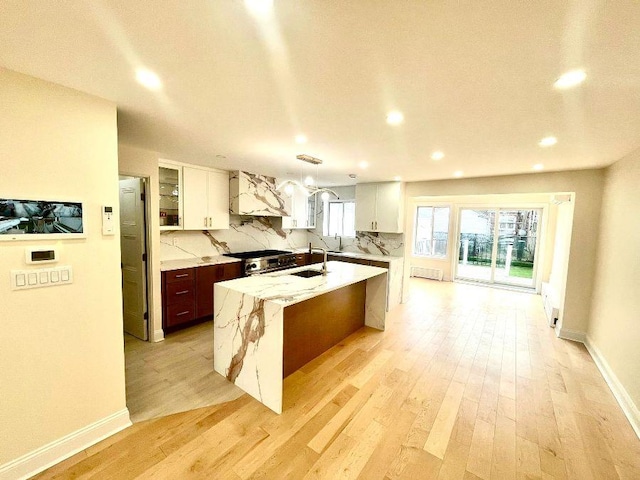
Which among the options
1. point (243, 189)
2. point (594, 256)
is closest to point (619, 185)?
point (594, 256)

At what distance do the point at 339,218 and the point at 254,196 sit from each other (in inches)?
99.8

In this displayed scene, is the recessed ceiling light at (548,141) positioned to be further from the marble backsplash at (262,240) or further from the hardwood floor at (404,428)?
the marble backsplash at (262,240)

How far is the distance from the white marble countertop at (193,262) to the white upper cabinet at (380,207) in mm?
2702

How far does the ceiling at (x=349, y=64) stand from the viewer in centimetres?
105

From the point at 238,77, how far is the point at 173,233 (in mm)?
3211

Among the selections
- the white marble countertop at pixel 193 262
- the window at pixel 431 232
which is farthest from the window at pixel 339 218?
the white marble countertop at pixel 193 262

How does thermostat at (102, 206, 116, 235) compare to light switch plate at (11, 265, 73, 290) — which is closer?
light switch plate at (11, 265, 73, 290)

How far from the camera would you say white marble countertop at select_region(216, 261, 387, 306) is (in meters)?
2.33

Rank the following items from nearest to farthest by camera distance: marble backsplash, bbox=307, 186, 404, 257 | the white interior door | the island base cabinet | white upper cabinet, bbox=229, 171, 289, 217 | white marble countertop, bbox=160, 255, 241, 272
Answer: the island base cabinet → the white interior door → white marble countertop, bbox=160, 255, 241, 272 → white upper cabinet, bbox=229, 171, 289, 217 → marble backsplash, bbox=307, 186, 404, 257

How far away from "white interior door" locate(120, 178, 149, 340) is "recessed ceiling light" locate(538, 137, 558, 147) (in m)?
4.36

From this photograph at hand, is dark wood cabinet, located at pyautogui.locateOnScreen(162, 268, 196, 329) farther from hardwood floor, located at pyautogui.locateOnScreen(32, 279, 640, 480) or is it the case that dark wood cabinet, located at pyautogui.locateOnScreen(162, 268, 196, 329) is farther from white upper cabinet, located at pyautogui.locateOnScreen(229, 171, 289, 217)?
hardwood floor, located at pyautogui.locateOnScreen(32, 279, 640, 480)

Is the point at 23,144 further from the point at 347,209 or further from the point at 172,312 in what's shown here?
the point at 347,209

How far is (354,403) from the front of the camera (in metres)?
2.31

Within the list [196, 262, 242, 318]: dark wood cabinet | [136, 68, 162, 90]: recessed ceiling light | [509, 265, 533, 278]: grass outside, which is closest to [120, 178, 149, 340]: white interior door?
[196, 262, 242, 318]: dark wood cabinet
